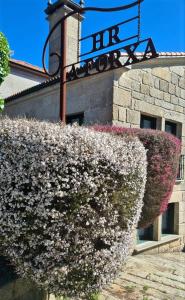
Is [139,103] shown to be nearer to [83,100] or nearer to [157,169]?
[83,100]

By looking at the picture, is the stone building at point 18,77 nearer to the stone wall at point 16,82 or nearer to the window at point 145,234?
the stone wall at point 16,82

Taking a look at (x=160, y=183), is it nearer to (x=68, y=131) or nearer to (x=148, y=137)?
(x=148, y=137)

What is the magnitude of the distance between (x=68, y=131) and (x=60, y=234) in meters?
1.11

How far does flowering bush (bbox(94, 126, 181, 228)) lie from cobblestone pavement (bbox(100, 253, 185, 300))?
945 millimetres

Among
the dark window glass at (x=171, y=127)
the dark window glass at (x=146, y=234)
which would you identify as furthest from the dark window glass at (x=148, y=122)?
the dark window glass at (x=146, y=234)

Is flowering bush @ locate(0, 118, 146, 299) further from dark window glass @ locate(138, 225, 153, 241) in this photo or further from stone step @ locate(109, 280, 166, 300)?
dark window glass @ locate(138, 225, 153, 241)

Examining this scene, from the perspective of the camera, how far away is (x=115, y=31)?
4.66 m

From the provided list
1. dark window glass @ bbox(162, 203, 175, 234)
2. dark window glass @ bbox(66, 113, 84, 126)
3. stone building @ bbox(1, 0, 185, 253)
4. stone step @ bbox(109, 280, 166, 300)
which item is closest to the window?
stone building @ bbox(1, 0, 185, 253)

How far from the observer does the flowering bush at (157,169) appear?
5.57 meters

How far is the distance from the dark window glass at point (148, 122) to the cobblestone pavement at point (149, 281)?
118 inches

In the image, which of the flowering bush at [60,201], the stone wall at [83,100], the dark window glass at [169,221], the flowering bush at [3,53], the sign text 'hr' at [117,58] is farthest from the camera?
the dark window glass at [169,221]

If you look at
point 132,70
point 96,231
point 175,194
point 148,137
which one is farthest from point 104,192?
point 175,194

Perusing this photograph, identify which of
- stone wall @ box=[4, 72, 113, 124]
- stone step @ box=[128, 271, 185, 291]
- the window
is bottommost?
stone step @ box=[128, 271, 185, 291]

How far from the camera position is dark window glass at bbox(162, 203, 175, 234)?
28.1 ft
